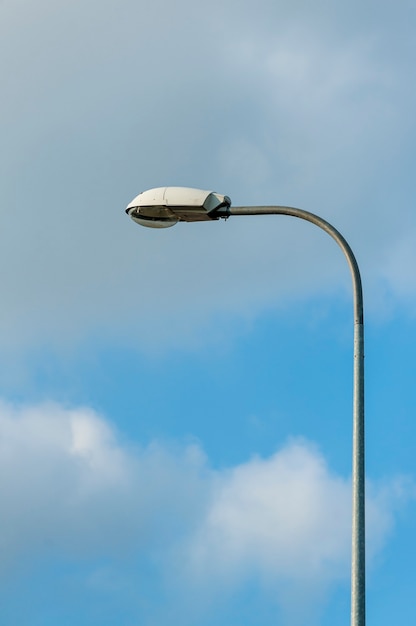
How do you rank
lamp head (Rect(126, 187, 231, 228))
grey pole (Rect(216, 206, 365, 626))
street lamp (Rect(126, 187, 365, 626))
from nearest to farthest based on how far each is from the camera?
grey pole (Rect(216, 206, 365, 626)) < street lamp (Rect(126, 187, 365, 626)) < lamp head (Rect(126, 187, 231, 228))

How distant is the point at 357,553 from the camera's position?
52.9ft

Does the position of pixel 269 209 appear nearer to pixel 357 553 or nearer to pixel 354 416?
pixel 354 416

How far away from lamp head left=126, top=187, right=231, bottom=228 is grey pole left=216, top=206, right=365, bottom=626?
0.64m

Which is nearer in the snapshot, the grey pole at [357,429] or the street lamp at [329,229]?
the grey pole at [357,429]

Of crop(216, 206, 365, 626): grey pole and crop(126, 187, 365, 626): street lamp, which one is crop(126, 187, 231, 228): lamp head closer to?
crop(126, 187, 365, 626): street lamp

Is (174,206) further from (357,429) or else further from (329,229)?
(357,429)

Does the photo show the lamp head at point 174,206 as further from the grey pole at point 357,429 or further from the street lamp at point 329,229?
the grey pole at point 357,429

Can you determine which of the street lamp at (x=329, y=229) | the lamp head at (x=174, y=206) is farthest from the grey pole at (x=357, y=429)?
the lamp head at (x=174, y=206)

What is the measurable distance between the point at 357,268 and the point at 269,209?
163 centimetres

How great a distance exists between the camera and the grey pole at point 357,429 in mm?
15953

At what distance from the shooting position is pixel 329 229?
706 inches

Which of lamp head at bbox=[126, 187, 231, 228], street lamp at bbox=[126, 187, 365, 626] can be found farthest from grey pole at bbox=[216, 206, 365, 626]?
lamp head at bbox=[126, 187, 231, 228]

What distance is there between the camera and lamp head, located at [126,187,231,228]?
19016mm

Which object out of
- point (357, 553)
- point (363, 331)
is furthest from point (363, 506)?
point (363, 331)
